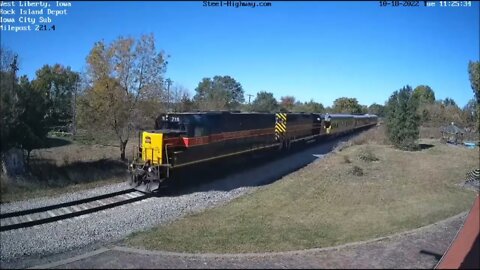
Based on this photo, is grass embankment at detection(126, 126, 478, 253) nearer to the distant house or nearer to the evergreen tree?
the evergreen tree

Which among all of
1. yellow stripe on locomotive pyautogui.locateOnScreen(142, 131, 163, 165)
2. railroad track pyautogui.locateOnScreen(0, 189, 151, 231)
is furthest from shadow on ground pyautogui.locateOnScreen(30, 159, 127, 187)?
yellow stripe on locomotive pyautogui.locateOnScreen(142, 131, 163, 165)

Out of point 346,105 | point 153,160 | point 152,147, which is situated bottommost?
point 153,160

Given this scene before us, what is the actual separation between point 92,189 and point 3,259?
727 centimetres

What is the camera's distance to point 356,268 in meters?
6.94

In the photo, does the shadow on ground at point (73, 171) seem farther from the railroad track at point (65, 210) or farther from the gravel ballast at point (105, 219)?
the railroad track at point (65, 210)

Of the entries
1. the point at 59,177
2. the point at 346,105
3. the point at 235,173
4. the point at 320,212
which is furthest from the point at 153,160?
the point at 346,105

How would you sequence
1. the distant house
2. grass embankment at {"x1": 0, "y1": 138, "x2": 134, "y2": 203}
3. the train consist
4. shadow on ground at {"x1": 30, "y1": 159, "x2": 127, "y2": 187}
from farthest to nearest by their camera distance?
the distant house, shadow on ground at {"x1": 30, "y1": 159, "x2": 127, "y2": 187}, the train consist, grass embankment at {"x1": 0, "y1": 138, "x2": 134, "y2": 203}

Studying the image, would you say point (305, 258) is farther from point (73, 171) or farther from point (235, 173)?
point (73, 171)

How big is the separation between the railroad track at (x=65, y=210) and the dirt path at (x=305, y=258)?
3335mm

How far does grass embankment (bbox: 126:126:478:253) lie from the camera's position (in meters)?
8.93

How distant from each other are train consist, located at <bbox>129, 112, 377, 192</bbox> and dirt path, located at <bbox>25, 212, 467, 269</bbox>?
253 inches

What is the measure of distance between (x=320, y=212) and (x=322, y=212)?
6cm

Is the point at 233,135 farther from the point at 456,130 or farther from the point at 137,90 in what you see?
the point at 456,130

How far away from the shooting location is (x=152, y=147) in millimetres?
15016
